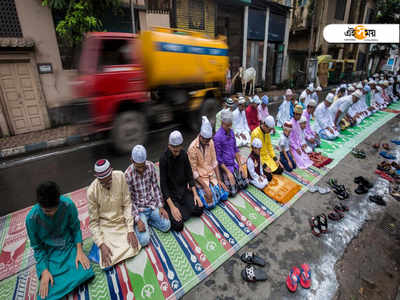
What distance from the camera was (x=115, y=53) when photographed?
4.67 m

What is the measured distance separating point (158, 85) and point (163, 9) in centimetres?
578

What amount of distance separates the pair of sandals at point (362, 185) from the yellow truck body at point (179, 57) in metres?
4.51

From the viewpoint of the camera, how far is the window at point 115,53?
14.8 ft

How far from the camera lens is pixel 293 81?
1727cm

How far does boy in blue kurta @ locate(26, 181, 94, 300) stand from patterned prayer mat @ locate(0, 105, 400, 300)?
0.53 ft

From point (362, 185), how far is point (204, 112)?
4481 millimetres

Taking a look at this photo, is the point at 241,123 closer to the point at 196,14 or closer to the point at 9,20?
the point at 9,20

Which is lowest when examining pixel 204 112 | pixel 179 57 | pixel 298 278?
pixel 298 278

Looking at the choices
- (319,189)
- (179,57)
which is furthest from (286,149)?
(179,57)

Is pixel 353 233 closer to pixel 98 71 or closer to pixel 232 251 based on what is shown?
pixel 232 251

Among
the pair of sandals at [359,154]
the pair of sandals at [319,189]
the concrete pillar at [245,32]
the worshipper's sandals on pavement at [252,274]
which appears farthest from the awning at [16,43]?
the concrete pillar at [245,32]

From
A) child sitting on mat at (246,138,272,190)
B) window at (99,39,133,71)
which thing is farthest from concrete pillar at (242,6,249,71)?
child sitting on mat at (246,138,272,190)

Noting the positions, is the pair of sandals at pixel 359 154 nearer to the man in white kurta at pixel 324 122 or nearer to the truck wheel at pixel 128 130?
the man in white kurta at pixel 324 122

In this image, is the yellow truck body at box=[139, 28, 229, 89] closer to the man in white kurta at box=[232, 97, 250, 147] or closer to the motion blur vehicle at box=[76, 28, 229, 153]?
the motion blur vehicle at box=[76, 28, 229, 153]
